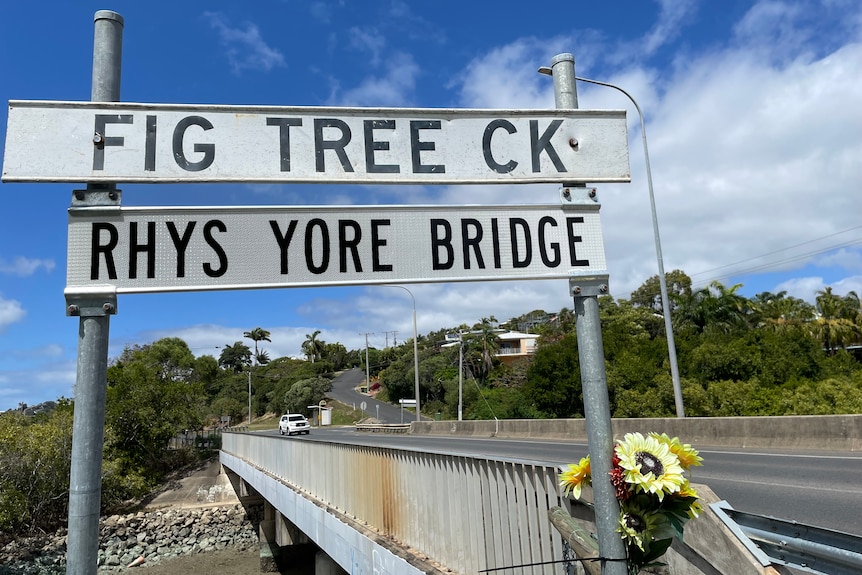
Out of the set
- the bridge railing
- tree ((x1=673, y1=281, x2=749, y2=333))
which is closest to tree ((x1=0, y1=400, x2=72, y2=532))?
the bridge railing

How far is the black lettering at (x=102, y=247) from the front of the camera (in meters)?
2.08

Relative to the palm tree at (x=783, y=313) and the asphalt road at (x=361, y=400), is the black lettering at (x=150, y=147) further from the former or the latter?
the asphalt road at (x=361, y=400)

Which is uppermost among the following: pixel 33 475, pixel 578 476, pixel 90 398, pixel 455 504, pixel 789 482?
pixel 90 398

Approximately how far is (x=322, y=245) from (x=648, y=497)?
1.51 m

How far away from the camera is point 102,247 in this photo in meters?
2.09

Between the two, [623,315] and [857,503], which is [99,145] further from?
[623,315]

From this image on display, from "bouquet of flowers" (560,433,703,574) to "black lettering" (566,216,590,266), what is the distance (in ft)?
2.31

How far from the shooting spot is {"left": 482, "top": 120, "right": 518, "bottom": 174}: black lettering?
247 centimetres

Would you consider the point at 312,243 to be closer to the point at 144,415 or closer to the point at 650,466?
the point at 650,466

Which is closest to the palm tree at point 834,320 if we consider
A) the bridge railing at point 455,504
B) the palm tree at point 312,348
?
the bridge railing at point 455,504

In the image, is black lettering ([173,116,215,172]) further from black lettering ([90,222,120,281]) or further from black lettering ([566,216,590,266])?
black lettering ([566,216,590,266])

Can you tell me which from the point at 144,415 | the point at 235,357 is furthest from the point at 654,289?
the point at 235,357

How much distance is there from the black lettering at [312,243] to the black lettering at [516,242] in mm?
754

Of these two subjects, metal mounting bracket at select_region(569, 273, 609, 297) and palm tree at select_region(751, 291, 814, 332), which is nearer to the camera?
metal mounting bracket at select_region(569, 273, 609, 297)
